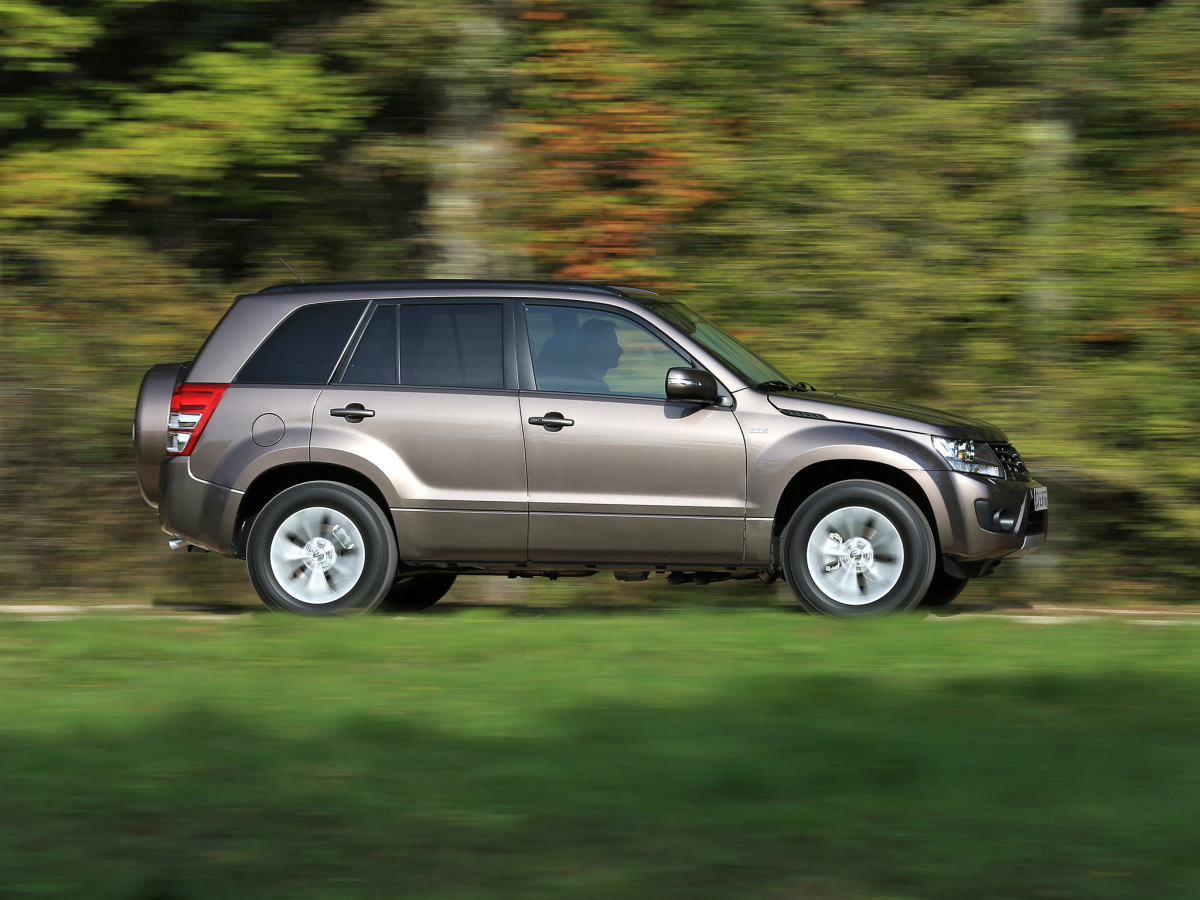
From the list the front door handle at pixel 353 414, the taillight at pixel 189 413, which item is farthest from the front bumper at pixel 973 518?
the taillight at pixel 189 413

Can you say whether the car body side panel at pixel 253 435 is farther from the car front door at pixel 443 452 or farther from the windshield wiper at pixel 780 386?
the windshield wiper at pixel 780 386

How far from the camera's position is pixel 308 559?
26.5 ft

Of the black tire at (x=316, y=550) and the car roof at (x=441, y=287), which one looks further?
the car roof at (x=441, y=287)

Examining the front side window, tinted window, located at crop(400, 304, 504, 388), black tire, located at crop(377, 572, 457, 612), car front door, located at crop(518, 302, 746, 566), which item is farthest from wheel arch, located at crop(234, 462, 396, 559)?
black tire, located at crop(377, 572, 457, 612)

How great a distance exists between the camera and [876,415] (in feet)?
25.9

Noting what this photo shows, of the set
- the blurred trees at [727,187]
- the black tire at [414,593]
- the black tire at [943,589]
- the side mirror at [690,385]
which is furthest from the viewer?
the blurred trees at [727,187]

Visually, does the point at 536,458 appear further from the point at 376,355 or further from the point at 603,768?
the point at 603,768

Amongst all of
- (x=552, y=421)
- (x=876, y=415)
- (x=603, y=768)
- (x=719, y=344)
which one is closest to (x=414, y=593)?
(x=552, y=421)

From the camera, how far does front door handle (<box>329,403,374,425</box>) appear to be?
8.03 metres

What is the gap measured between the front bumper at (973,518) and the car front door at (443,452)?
7.33 feet

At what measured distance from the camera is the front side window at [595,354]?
7.99m

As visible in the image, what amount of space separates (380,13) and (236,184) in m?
1.88

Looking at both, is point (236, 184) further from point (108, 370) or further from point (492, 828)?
point (492, 828)

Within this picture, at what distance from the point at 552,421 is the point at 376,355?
1.11m
